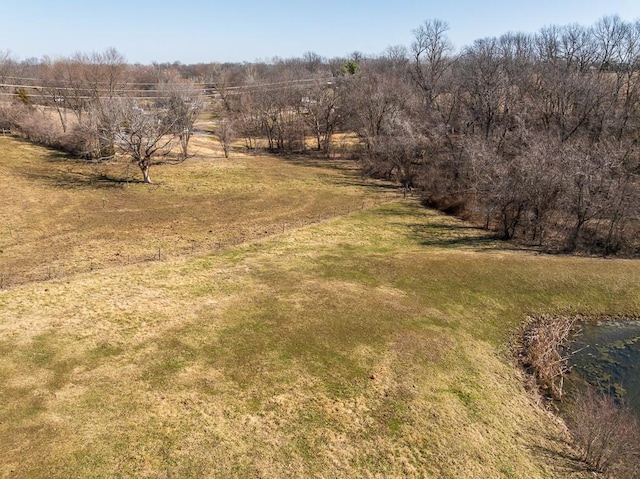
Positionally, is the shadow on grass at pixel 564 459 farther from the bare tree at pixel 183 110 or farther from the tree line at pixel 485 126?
the bare tree at pixel 183 110

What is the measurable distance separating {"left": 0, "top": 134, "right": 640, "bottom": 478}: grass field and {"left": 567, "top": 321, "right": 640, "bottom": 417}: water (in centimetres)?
210

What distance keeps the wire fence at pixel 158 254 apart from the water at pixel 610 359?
77.3ft

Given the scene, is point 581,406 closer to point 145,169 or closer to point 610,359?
point 610,359

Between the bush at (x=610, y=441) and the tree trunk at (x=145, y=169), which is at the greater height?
the tree trunk at (x=145, y=169)

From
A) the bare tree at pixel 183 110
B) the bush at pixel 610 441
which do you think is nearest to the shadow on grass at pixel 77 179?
the bare tree at pixel 183 110

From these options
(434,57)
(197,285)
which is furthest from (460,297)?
(434,57)

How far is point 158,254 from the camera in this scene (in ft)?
101

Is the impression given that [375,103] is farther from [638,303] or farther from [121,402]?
[121,402]

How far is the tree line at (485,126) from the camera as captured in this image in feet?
116

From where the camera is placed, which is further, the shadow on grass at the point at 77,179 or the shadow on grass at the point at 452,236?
the shadow on grass at the point at 77,179

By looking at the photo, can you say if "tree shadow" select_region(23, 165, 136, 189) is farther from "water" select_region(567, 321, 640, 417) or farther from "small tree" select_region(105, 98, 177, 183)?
"water" select_region(567, 321, 640, 417)

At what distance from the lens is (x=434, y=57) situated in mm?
77562

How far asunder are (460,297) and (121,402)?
19.7m

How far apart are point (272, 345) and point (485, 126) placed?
151 feet
